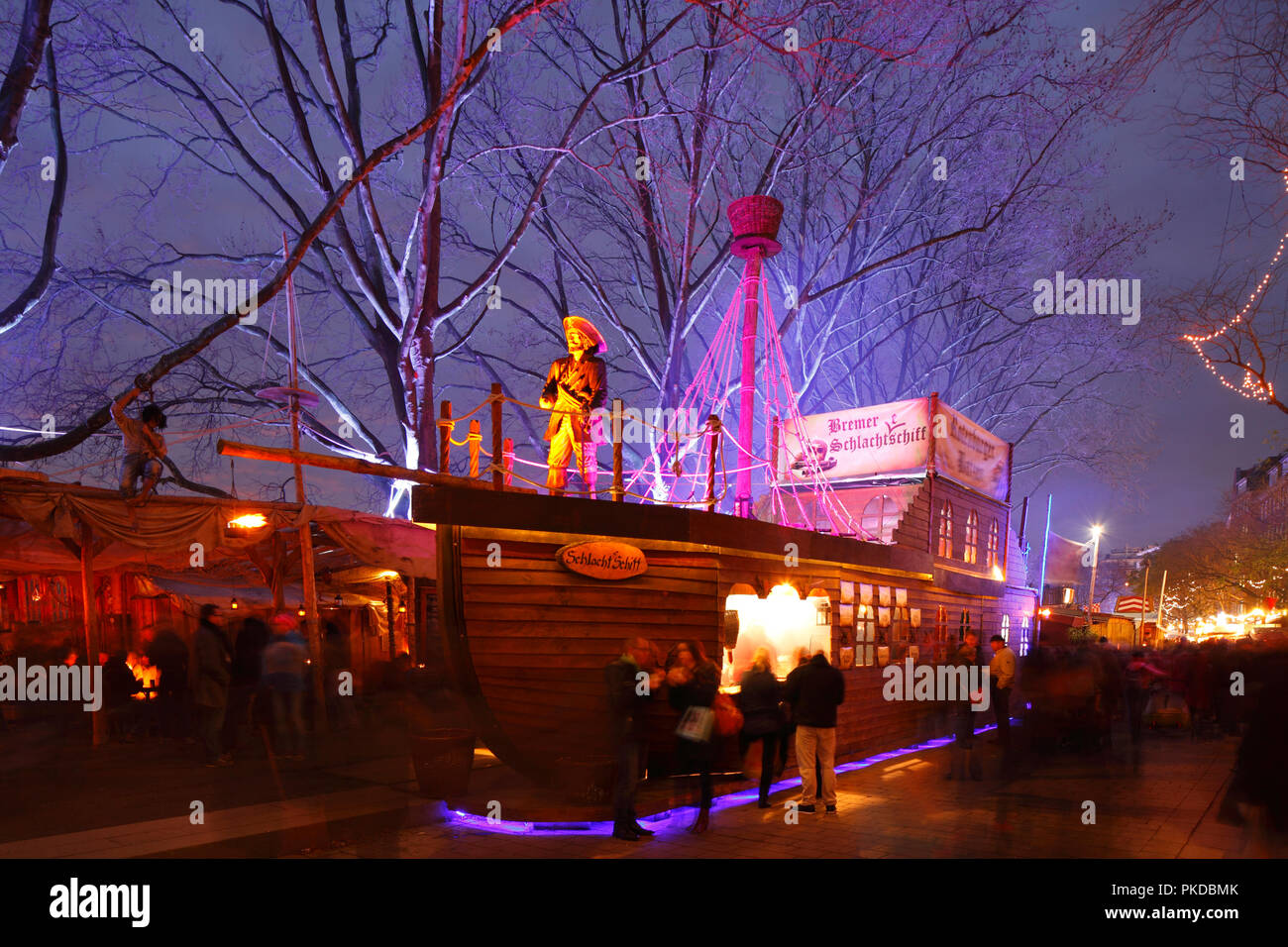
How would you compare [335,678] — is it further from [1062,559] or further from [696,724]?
[1062,559]

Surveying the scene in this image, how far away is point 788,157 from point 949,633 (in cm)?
1366

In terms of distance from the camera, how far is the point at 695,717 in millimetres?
8047

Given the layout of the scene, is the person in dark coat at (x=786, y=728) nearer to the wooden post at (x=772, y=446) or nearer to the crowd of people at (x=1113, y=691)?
the wooden post at (x=772, y=446)

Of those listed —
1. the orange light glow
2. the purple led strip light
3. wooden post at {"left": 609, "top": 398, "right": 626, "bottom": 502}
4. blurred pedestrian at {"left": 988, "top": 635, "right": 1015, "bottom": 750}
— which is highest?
wooden post at {"left": 609, "top": 398, "right": 626, "bottom": 502}

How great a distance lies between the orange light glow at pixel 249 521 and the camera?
11.4m

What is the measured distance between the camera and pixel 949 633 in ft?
56.1

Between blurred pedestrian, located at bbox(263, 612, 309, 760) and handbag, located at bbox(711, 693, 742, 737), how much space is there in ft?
18.2

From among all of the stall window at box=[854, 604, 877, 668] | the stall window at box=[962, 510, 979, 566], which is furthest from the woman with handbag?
the stall window at box=[962, 510, 979, 566]

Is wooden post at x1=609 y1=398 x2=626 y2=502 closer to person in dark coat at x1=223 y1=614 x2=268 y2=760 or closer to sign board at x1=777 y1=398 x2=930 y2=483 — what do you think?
person in dark coat at x1=223 y1=614 x2=268 y2=760

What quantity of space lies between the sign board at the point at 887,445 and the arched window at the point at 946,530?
0.70 metres

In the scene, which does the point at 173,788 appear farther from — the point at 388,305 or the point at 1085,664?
the point at 1085,664

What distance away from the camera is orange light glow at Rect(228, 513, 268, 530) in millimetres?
11377
